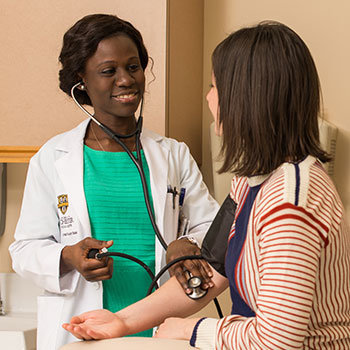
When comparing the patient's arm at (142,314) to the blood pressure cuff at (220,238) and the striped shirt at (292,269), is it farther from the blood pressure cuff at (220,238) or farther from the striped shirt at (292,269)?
the striped shirt at (292,269)

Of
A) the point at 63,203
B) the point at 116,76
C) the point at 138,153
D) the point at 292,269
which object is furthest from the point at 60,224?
the point at 292,269

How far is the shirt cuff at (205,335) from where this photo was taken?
2.80 feet

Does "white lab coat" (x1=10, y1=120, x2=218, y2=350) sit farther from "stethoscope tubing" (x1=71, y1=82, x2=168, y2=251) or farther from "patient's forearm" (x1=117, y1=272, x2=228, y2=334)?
"patient's forearm" (x1=117, y1=272, x2=228, y2=334)

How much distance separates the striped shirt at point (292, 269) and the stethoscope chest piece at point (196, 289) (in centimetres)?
21

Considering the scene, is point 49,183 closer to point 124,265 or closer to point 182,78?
point 124,265

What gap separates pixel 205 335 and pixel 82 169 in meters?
0.82

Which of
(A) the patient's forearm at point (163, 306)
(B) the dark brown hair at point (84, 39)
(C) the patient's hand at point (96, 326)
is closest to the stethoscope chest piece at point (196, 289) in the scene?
(A) the patient's forearm at point (163, 306)

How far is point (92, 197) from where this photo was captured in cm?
156

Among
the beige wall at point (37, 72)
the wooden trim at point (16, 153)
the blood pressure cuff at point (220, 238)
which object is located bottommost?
the wooden trim at point (16, 153)

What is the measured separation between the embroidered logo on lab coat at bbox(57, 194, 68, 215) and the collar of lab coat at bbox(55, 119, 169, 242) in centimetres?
1

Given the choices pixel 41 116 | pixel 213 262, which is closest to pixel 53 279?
pixel 213 262

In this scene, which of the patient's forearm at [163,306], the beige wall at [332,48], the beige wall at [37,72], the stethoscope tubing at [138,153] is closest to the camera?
the patient's forearm at [163,306]

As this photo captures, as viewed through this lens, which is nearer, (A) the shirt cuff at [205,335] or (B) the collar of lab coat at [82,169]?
(A) the shirt cuff at [205,335]

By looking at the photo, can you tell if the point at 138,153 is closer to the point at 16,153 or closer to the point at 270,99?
the point at 16,153
